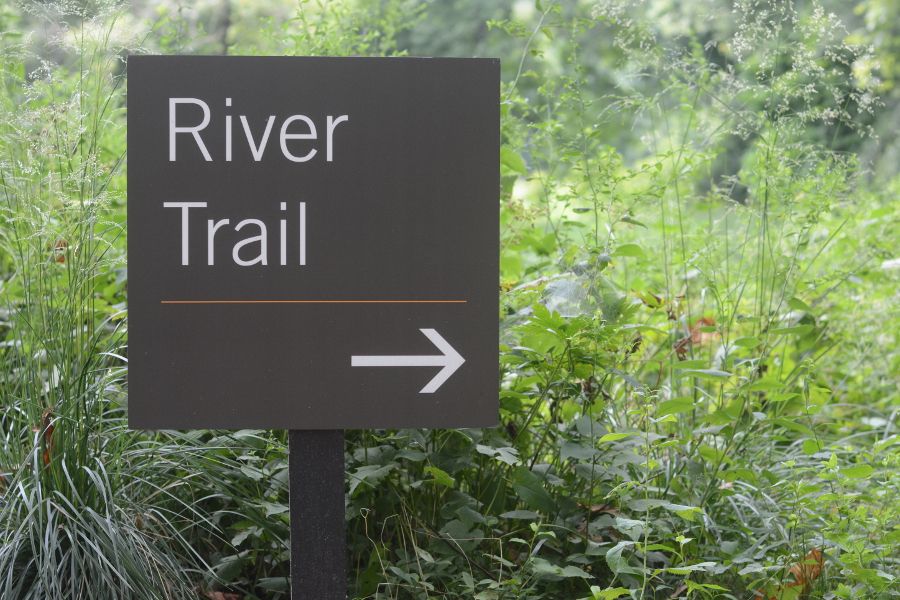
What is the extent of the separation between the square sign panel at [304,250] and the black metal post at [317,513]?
0.10 m

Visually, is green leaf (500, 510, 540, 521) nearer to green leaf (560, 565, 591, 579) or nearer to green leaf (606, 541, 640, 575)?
green leaf (560, 565, 591, 579)

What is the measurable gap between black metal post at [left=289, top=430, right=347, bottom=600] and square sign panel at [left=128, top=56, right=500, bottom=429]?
0.32 feet

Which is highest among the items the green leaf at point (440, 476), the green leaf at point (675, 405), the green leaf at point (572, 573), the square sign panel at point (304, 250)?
the square sign panel at point (304, 250)

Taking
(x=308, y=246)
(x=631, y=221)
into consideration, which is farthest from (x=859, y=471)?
(x=308, y=246)

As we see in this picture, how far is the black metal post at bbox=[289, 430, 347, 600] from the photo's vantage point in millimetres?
1940

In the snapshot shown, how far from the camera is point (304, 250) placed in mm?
1880

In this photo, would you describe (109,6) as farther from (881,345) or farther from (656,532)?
(881,345)

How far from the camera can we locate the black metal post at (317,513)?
1.94m

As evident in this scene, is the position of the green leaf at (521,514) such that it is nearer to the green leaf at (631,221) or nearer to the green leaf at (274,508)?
the green leaf at (274,508)

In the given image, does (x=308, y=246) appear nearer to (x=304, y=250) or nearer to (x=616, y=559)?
(x=304, y=250)

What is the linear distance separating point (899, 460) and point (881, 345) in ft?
5.46

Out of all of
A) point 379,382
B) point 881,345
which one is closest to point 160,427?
point 379,382

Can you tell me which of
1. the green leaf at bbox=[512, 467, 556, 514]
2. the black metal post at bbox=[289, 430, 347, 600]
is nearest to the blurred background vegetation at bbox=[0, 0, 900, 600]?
the green leaf at bbox=[512, 467, 556, 514]

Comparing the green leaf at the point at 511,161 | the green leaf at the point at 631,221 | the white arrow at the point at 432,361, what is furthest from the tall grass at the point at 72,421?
the green leaf at the point at 631,221
